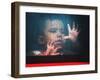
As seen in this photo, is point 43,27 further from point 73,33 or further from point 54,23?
point 73,33

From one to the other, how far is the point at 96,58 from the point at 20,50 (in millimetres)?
689

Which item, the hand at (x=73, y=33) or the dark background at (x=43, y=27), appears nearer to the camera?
the dark background at (x=43, y=27)

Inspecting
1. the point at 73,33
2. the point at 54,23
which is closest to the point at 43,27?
the point at 54,23

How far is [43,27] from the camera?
6.48 feet

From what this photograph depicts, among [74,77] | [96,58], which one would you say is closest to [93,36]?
[96,58]

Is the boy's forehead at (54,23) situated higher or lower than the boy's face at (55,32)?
higher

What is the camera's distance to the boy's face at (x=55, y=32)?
199 cm

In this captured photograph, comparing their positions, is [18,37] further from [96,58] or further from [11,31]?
[96,58]

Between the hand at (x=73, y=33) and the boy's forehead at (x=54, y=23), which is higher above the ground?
the boy's forehead at (x=54, y=23)

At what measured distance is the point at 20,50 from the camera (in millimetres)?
1873

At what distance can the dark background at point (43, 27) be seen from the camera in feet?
6.31

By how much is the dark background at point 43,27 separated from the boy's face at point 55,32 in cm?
4

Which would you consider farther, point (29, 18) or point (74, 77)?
point (74, 77)

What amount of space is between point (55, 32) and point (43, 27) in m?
0.11
